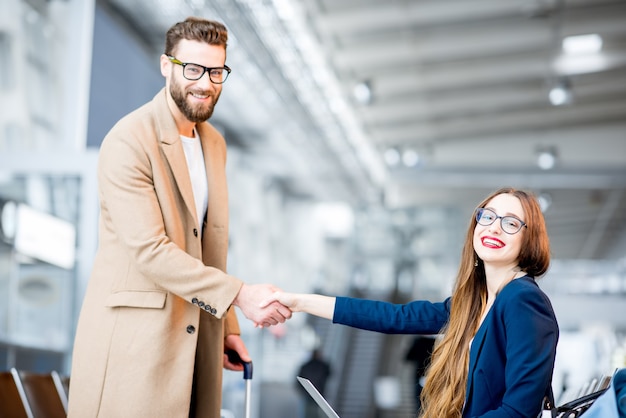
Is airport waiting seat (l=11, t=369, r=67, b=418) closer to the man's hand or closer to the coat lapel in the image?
the man's hand

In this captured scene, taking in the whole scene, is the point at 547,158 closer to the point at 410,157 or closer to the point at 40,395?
the point at 410,157

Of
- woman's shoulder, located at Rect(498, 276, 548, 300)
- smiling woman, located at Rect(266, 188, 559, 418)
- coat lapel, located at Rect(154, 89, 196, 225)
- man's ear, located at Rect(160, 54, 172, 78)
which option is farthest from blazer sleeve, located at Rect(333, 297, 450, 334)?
man's ear, located at Rect(160, 54, 172, 78)

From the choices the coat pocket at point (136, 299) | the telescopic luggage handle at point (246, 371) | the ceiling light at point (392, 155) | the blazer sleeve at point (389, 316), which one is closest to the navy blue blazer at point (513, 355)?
the blazer sleeve at point (389, 316)

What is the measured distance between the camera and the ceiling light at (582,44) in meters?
11.0

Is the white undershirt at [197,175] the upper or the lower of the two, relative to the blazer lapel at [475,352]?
upper

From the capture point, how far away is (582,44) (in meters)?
11.2

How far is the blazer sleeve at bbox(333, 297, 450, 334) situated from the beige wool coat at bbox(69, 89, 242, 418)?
1.25ft

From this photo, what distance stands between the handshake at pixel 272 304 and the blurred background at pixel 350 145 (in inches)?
76.9

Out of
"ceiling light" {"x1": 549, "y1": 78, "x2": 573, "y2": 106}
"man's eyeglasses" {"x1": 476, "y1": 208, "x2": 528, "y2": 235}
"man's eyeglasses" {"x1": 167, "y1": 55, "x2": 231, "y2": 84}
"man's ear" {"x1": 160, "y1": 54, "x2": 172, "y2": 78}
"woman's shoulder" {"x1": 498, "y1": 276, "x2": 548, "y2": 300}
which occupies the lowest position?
"woman's shoulder" {"x1": 498, "y1": 276, "x2": 548, "y2": 300}

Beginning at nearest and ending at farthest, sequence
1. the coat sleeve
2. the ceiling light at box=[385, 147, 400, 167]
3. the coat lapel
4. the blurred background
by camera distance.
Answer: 1. the coat lapel
2. the coat sleeve
3. the blurred background
4. the ceiling light at box=[385, 147, 400, 167]

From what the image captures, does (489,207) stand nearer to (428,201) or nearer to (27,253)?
(27,253)

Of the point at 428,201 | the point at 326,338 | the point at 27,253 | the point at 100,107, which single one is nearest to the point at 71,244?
the point at 27,253

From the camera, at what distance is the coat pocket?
7.84 ft

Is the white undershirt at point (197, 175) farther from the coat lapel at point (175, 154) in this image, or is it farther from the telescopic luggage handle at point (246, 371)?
the telescopic luggage handle at point (246, 371)
